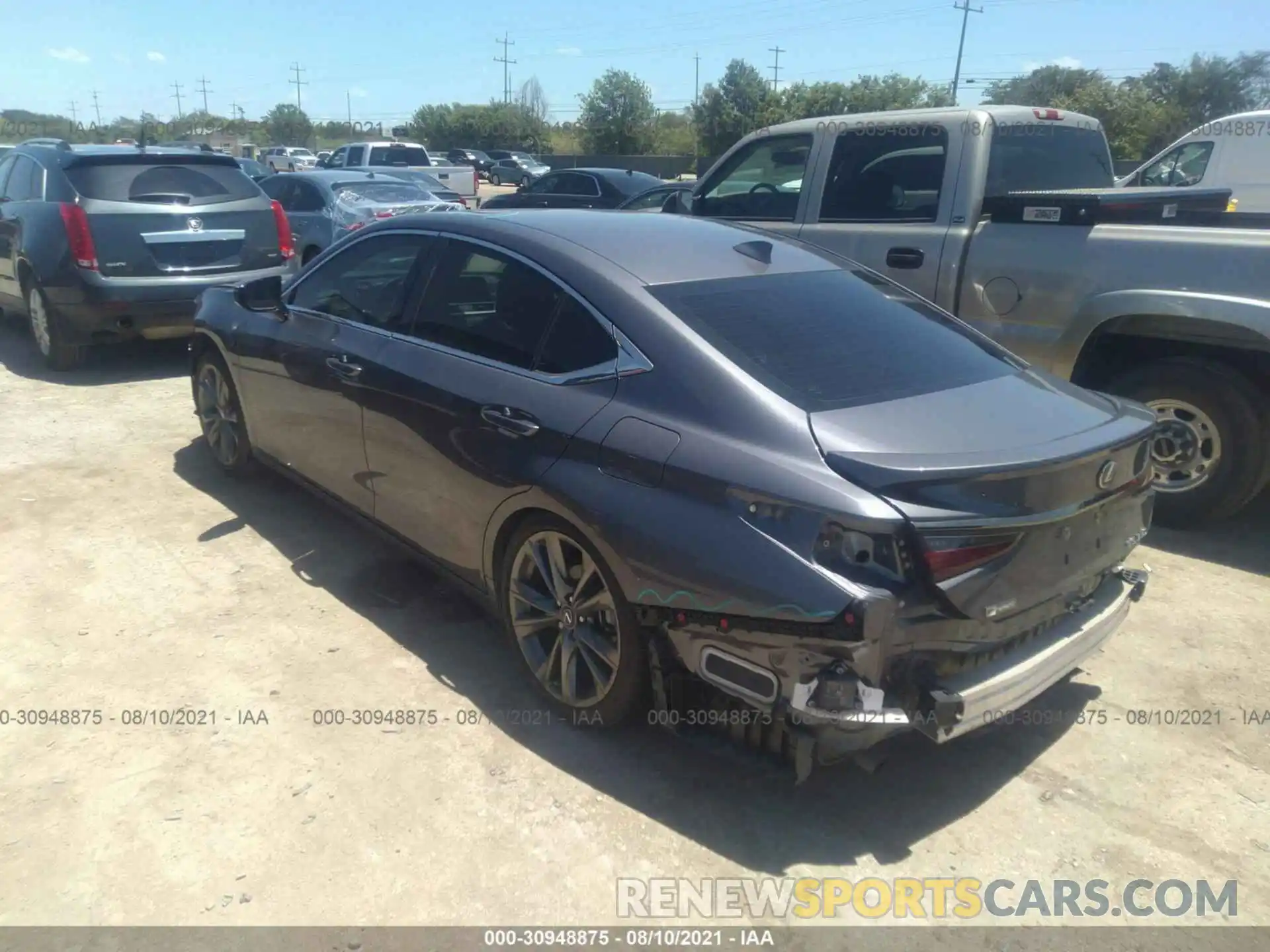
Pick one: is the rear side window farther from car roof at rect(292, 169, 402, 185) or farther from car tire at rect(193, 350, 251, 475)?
car roof at rect(292, 169, 402, 185)

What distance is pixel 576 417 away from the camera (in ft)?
10.4

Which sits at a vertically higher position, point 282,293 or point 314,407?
point 282,293

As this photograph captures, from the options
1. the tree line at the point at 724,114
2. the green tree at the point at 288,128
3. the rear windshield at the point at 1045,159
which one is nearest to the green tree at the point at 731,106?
the tree line at the point at 724,114

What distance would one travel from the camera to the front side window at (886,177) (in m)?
5.75

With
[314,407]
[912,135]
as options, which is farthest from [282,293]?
[912,135]

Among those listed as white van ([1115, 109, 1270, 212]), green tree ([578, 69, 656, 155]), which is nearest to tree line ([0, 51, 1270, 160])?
green tree ([578, 69, 656, 155])

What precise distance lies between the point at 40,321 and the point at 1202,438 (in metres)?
8.44

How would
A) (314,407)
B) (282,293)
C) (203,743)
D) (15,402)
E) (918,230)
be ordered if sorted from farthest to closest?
(15,402), (918,230), (282,293), (314,407), (203,743)

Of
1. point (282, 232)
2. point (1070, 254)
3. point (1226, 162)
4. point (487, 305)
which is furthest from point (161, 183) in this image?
point (1226, 162)

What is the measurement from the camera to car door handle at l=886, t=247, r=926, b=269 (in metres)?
5.60

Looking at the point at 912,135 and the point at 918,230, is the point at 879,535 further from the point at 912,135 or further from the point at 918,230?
the point at 912,135

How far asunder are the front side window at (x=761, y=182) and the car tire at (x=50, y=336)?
5.11 meters

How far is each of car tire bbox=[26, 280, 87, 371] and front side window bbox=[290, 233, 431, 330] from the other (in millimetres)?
4154
